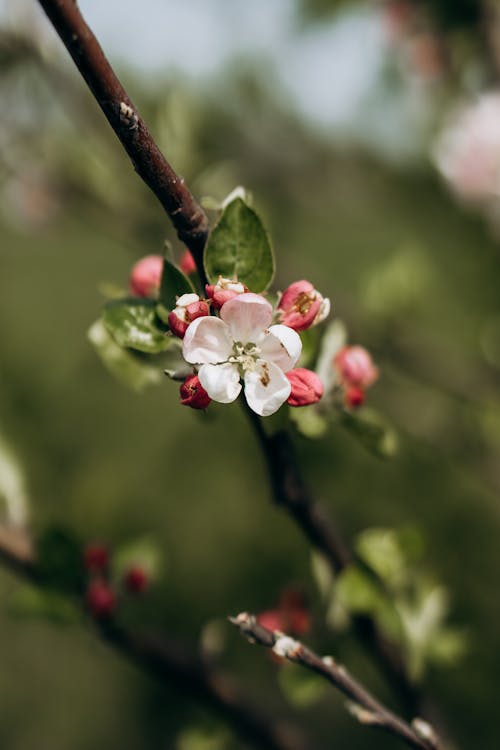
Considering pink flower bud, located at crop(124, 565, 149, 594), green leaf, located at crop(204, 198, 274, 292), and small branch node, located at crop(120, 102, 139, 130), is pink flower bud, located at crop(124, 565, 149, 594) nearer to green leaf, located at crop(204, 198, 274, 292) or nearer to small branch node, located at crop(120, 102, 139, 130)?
green leaf, located at crop(204, 198, 274, 292)

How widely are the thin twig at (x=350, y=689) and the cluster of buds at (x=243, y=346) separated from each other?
0.17m

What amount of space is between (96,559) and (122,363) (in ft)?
1.06

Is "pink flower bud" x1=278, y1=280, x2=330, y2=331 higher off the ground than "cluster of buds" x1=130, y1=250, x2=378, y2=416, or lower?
higher

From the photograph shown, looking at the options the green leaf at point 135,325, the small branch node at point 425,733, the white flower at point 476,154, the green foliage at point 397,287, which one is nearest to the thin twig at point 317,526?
the green leaf at point 135,325

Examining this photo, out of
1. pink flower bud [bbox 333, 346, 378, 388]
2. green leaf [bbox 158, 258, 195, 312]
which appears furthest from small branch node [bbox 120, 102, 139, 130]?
pink flower bud [bbox 333, 346, 378, 388]

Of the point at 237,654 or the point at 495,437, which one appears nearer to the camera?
the point at 495,437

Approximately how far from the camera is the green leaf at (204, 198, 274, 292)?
604 mm

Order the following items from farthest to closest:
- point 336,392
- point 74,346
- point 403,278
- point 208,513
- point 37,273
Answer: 1. point 37,273
2. point 74,346
3. point 208,513
4. point 403,278
5. point 336,392

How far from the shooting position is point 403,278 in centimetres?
145

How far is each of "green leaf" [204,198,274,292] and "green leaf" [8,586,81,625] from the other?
0.47 m

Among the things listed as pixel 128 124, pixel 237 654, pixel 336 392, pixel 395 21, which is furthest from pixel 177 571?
pixel 128 124

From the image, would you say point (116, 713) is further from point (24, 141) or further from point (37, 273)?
point (37, 273)

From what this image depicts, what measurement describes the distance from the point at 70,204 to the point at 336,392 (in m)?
1.08

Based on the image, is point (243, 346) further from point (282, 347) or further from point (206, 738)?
point (206, 738)
